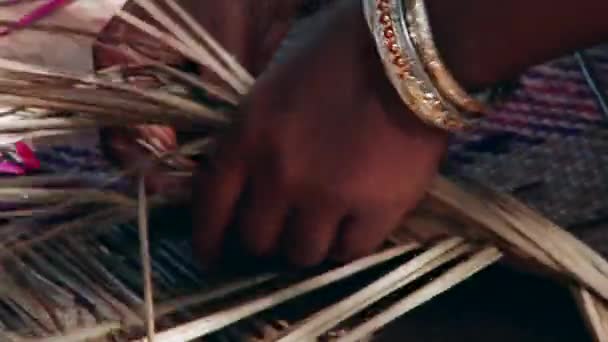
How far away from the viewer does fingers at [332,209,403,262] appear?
0.47 metres

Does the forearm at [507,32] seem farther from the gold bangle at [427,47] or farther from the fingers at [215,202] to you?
Result: the fingers at [215,202]

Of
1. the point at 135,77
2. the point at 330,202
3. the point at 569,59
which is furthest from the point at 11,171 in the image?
the point at 569,59

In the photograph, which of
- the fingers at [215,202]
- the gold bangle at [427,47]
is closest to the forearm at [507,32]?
the gold bangle at [427,47]

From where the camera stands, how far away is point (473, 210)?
1.62 feet

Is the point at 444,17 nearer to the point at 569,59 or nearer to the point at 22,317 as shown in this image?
the point at 22,317

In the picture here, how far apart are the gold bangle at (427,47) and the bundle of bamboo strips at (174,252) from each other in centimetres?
6

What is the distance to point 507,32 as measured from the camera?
0.44 m

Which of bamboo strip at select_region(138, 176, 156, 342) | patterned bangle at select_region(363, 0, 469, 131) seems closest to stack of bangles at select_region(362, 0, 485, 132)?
patterned bangle at select_region(363, 0, 469, 131)

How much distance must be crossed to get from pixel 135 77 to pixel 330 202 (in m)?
0.15

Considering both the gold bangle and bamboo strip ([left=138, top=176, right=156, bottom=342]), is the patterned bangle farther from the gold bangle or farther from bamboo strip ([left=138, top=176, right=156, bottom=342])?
bamboo strip ([left=138, top=176, right=156, bottom=342])

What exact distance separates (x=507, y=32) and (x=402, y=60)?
0.16ft

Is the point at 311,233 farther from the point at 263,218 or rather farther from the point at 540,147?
the point at 540,147

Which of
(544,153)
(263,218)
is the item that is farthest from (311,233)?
(544,153)

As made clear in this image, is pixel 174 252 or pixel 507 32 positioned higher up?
pixel 507 32
